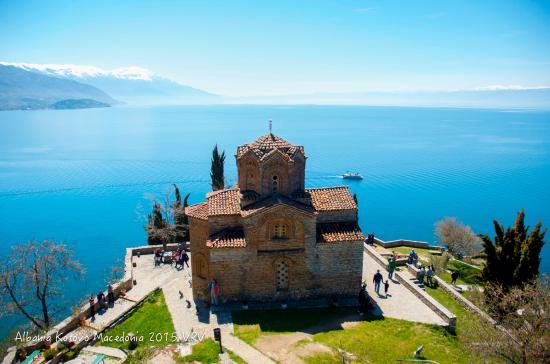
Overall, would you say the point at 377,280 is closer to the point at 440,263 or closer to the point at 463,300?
the point at 463,300

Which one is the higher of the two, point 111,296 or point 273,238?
point 273,238

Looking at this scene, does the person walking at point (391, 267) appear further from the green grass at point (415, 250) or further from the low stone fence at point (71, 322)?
the low stone fence at point (71, 322)

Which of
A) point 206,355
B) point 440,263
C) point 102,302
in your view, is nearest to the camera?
point 206,355

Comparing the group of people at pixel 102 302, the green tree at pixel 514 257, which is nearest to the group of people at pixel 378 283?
the green tree at pixel 514 257

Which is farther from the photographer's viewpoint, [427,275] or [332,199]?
[427,275]

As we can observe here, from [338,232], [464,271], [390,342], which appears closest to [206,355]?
[390,342]

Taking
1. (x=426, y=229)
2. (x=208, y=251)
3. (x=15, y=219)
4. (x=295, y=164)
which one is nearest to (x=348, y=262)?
(x=295, y=164)

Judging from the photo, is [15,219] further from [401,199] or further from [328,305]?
[401,199]

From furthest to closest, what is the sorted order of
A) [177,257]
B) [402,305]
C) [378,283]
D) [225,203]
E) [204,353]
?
[177,257], [378,283], [225,203], [402,305], [204,353]
